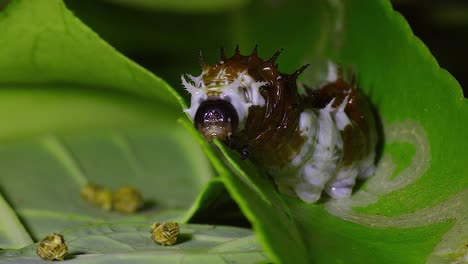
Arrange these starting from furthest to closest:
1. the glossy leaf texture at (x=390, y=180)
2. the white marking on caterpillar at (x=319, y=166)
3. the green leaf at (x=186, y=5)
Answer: the green leaf at (x=186, y=5) → the white marking on caterpillar at (x=319, y=166) → the glossy leaf texture at (x=390, y=180)

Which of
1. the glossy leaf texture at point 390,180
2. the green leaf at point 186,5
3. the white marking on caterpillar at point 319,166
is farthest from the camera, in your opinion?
the green leaf at point 186,5

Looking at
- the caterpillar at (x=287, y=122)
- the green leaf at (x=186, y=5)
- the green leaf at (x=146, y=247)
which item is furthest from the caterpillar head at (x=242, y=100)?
the green leaf at (x=186, y=5)

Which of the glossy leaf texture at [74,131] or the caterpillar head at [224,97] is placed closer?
the caterpillar head at [224,97]

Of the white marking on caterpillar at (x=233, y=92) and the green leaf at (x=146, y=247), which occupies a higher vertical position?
the white marking on caterpillar at (x=233, y=92)

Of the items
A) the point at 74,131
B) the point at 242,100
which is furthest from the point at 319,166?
the point at 74,131

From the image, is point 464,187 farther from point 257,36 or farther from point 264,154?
point 257,36

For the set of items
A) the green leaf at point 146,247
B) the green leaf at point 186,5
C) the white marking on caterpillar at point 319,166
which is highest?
the green leaf at point 186,5

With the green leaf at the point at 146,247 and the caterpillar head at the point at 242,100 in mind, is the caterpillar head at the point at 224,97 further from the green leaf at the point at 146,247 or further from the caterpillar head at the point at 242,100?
the green leaf at the point at 146,247

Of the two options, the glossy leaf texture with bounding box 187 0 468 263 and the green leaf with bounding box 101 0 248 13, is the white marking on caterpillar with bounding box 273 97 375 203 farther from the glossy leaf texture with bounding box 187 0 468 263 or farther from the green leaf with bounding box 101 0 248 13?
the green leaf with bounding box 101 0 248 13
